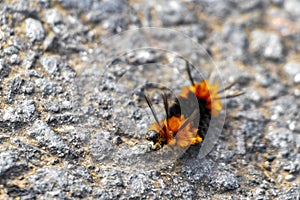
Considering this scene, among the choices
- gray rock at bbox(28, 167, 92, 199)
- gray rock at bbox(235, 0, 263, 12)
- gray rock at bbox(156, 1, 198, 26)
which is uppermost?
gray rock at bbox(235, 0, 263, 12)

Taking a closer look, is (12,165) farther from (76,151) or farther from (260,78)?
(260,78)

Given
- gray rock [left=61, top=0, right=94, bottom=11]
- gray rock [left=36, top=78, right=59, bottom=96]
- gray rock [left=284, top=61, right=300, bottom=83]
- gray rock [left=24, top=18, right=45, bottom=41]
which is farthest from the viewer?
gray rock [left=284, top=61, right=300, bottom=83]

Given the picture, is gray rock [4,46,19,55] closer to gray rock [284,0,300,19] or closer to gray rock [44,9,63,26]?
gray rock [44,9,63,26]

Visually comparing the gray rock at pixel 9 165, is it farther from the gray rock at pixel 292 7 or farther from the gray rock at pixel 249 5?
the gray rock at pixel 292 7

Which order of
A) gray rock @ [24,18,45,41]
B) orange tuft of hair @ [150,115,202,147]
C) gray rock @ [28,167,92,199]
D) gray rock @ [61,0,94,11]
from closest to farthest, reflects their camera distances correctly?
gray rock @ [28,167,92,199]
orange tuft of hair @ [150,115,202,147]
gray rock @ [24,18,45,41]
gray rock @ [61,0,94,11]

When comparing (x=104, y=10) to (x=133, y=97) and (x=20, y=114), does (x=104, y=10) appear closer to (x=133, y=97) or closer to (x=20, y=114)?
(x=133, y=97)

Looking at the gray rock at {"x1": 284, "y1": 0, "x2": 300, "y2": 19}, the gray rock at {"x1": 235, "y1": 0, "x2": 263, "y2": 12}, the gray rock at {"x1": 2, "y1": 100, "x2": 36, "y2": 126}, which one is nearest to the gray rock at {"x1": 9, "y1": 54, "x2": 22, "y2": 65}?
the gray rock at {"x1": 2, "y1": 100, "x2": 36, "y2": 126}

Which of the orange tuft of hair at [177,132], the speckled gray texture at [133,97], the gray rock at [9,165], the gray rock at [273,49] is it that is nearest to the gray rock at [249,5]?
the speckled gray texture at [133,97]
